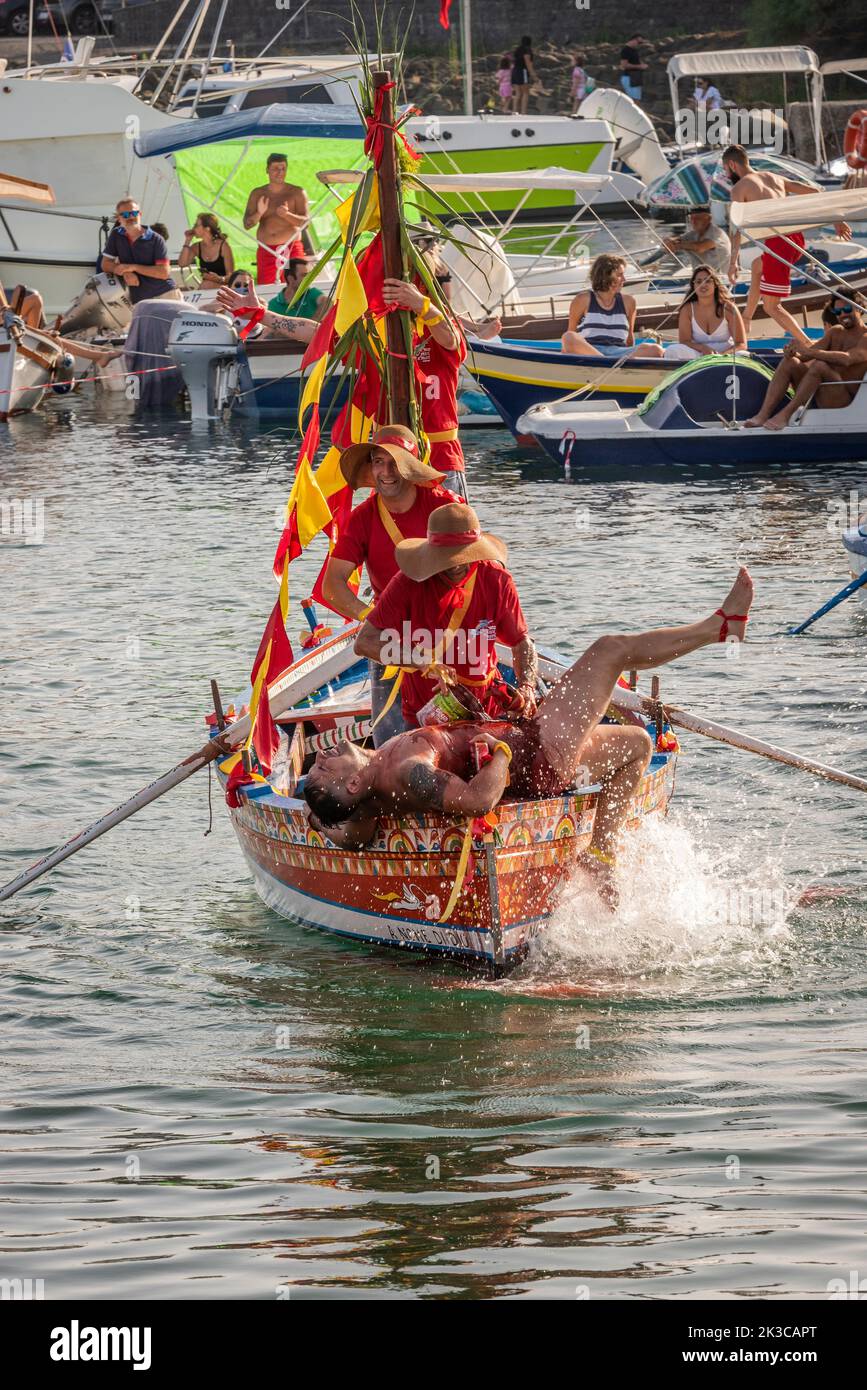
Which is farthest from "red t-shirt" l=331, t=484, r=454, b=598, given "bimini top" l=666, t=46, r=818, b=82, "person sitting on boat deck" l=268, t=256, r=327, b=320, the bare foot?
"bimini top" l=666, t=46, r=818, b=82

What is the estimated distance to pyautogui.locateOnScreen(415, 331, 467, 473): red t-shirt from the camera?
9.07 meters

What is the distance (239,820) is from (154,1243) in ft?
10.4

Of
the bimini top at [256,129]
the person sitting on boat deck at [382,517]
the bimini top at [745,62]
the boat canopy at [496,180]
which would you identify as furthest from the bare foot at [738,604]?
the bimini top at [745,62]

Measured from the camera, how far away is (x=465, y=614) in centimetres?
723

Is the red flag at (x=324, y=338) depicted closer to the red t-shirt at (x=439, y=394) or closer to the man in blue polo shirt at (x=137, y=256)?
the red t-shirt at (x=439, y=394)

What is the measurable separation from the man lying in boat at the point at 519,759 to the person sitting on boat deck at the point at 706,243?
1530 cm

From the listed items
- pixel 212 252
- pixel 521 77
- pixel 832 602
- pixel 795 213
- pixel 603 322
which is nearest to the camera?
pixel 832 602

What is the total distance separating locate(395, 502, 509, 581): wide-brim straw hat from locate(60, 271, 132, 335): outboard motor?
61.9 feet

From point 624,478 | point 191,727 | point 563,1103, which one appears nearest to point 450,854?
point 563,1103

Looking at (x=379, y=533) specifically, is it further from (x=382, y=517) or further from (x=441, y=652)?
(x=441, y=652)

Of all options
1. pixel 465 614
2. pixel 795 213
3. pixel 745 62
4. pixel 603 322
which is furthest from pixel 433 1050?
pixel 745 62

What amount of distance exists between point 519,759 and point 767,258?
13113 millimetres
